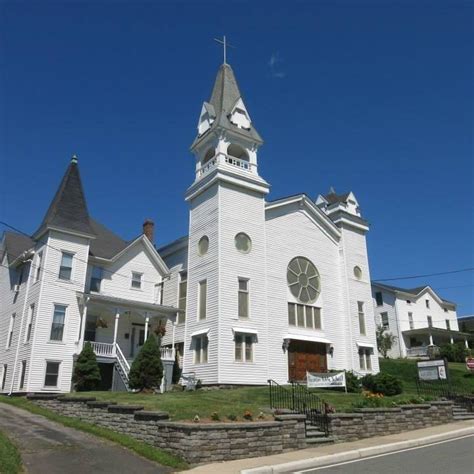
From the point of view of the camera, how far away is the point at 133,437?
43.8ft

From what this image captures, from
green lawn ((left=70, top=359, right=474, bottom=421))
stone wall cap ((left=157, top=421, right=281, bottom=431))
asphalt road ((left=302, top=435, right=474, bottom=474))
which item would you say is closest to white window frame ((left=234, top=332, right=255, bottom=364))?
green lawn ((left=70, top=359, right=474, bottom=421))

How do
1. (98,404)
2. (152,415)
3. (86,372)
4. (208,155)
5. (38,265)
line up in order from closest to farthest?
(152,415) → (98,404) → (86,372) → (38,265) → (208,155)

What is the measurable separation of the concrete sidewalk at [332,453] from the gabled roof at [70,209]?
19.8 m

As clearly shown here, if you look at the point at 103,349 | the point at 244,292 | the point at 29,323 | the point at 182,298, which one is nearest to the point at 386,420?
the point at 244,292

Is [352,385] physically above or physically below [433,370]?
below

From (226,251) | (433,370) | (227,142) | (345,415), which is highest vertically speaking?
(227,142)

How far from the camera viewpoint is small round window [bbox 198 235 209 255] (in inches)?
1101

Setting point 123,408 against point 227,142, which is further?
point 227,142

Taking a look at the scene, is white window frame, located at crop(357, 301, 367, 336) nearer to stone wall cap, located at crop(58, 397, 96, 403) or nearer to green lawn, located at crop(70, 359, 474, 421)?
green lawn, located at crop(70, 359, 474, 421)

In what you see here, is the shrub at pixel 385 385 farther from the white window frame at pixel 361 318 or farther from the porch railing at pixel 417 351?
the porch railing at pixel 417 351

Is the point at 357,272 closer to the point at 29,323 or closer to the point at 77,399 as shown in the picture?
the point at 29,323

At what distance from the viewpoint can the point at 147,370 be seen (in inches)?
858

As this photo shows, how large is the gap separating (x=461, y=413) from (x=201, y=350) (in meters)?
13.1

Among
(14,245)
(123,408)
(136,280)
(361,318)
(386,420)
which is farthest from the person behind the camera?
(361,318)
